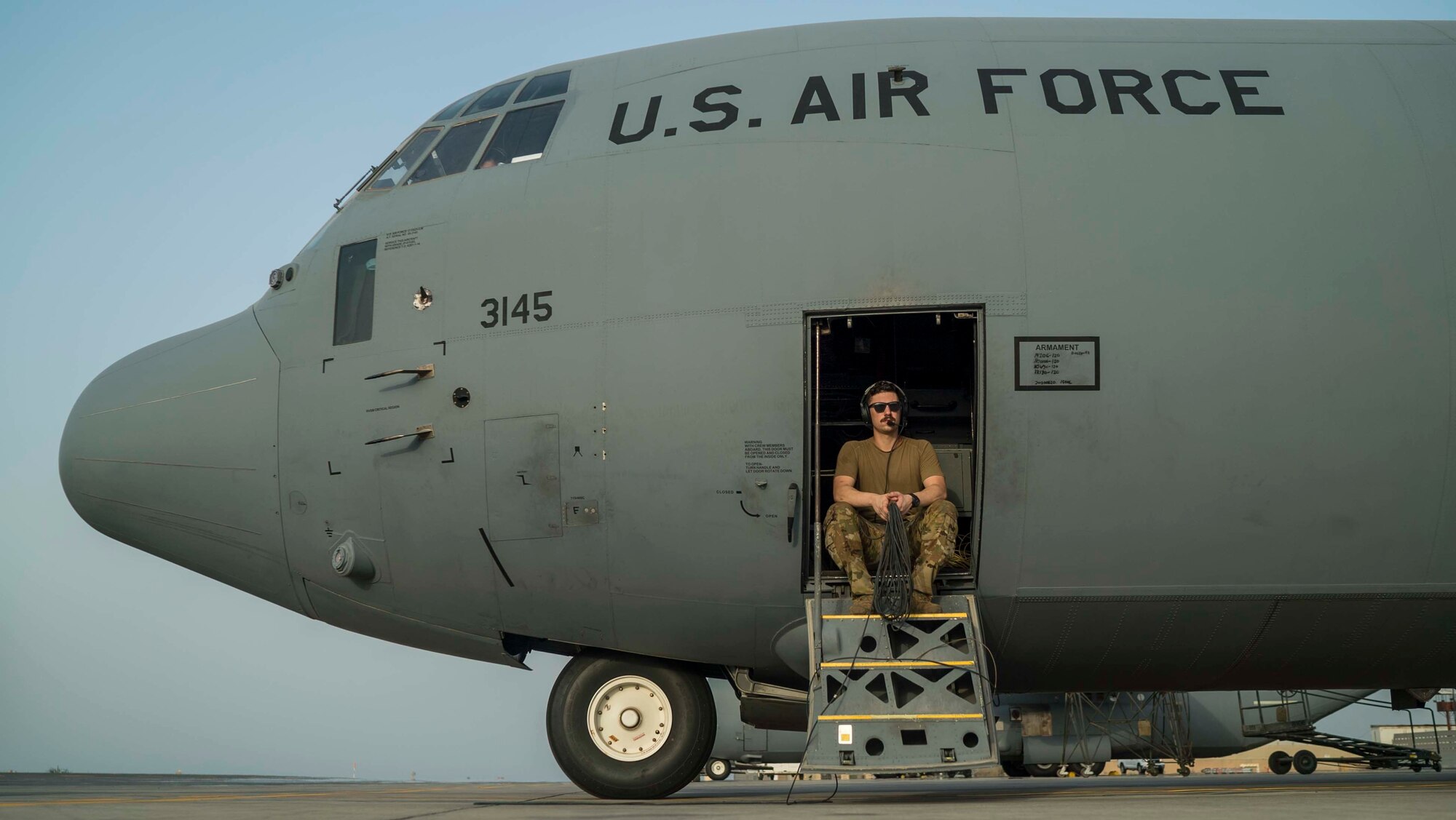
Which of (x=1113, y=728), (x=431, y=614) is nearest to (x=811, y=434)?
(x=431, y=614)

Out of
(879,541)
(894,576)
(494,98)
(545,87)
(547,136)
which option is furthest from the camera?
(494,98)

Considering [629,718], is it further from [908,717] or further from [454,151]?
[454,151]

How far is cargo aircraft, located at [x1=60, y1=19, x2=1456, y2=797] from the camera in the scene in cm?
A: 813

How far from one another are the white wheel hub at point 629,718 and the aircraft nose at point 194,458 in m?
2.93

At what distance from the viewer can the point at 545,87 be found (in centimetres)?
995

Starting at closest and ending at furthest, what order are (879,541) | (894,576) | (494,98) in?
(894,576) → (879,541) → (494,98)

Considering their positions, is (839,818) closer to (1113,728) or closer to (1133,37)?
(1133,37)

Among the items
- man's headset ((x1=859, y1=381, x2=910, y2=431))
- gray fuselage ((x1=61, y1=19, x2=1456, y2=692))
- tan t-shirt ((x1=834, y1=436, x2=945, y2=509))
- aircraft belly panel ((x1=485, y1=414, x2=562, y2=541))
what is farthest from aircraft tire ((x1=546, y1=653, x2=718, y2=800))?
man's headset ((x1=859, y1=381, x2=910, y2=431))

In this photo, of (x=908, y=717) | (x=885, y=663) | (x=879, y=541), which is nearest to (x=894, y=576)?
(x=879, y=541)

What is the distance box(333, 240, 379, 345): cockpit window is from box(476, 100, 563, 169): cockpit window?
1.27 m

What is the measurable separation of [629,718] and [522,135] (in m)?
4.88

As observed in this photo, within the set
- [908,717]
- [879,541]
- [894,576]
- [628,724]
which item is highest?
[879,541]

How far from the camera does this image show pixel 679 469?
8.48 meters

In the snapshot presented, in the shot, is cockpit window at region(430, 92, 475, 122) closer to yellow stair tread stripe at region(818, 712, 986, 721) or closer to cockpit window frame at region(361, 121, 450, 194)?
cockpit window frame at region(361, 121, 450, 194)
